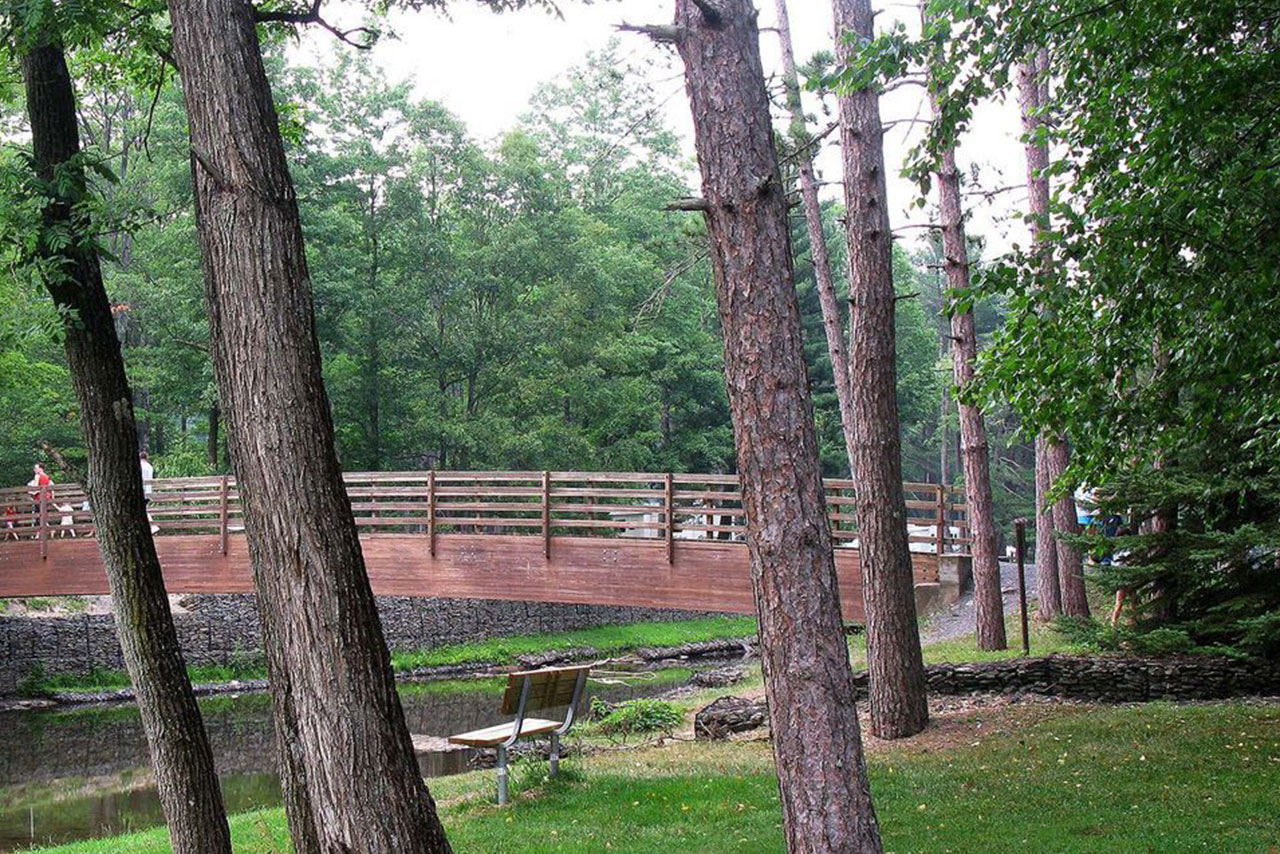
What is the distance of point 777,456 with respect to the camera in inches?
191

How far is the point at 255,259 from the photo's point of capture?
510 centimetres

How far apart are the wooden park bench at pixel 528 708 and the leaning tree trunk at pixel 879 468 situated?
7.81ft

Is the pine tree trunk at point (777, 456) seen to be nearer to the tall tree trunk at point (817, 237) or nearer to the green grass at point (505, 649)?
the tall tree trunk at point (817, 237)

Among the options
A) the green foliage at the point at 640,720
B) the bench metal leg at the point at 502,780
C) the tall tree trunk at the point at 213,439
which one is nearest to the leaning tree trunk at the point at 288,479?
the bench metal leg at the point at 502,780

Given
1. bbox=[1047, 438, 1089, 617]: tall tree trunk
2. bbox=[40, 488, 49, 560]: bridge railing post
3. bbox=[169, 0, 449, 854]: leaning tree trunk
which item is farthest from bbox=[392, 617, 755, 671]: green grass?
bbox=[169, 0, 449, 854]: leaning tree trunk

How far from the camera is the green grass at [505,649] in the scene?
2398cm

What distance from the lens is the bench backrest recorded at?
8.84m

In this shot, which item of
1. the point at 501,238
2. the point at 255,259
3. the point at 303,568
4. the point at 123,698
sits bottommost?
the point at 123,698

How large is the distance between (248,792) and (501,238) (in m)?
21.4

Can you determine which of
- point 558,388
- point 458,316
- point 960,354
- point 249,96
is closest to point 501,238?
point 458,316

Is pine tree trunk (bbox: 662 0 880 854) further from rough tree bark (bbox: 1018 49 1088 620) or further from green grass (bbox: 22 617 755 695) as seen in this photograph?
green grass (bbox: 22 617 755 695)

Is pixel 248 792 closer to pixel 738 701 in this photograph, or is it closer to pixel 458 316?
pixel 738 701

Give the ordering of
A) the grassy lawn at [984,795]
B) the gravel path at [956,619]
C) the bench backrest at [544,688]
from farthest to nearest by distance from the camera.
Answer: the gravel path at [956,619] → the bench backrest at [544,688] → the grassy lawn at [984,795]

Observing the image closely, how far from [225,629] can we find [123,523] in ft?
67.9
